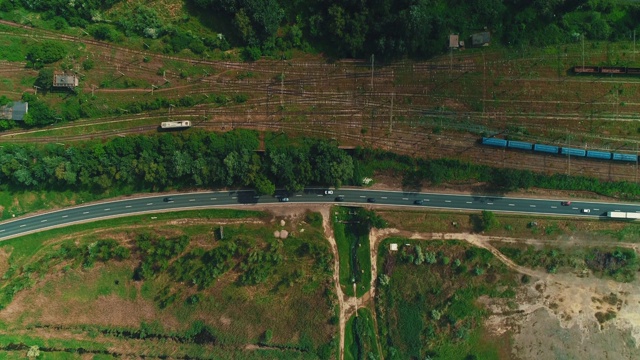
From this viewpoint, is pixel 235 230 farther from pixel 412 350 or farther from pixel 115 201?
pixel 412 350

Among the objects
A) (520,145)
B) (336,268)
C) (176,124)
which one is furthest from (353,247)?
(176,124)

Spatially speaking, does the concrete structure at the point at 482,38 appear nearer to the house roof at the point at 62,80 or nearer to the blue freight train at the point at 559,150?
the blue freight train at the point at 559,150

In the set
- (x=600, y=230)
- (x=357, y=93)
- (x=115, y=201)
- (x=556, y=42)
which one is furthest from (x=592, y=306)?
(x=115, y=201)

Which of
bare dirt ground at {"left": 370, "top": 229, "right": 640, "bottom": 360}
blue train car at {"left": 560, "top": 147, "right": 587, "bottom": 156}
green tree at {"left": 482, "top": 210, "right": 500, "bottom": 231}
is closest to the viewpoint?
bare dirt ground at {"left": 370, "top": 229, "right": 640, "bottom": 360}

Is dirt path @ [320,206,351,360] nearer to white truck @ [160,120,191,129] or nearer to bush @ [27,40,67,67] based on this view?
white truck @ [160,120,191,129]

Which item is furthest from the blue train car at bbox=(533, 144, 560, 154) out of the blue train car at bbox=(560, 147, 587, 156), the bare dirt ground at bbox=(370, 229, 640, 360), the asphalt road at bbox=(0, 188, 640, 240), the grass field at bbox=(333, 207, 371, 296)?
the grass field at bbox=(333, 207, 371, 296)

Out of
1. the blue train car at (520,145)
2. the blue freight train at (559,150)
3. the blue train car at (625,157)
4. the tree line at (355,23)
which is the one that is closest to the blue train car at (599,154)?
the blue freight train at (559,150)

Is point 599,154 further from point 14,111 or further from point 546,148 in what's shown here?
point 14,111
